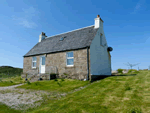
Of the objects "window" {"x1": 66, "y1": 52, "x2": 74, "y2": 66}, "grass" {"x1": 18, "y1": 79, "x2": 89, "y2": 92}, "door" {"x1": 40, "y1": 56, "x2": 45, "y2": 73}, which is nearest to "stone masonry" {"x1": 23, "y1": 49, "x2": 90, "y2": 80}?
→ "window" {"x1": 66, "y1": 52, "x2": 74, "y2": 66}

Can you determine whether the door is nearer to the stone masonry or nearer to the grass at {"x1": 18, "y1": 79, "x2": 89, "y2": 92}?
the stone masonry

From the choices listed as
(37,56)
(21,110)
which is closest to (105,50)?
(37,56)

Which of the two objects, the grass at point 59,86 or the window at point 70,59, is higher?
Result: the window at point 70,59

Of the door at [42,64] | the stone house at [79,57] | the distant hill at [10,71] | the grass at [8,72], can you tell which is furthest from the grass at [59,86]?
the distant hill at [10,71]

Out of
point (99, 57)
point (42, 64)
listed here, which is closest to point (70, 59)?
point (99, 57)

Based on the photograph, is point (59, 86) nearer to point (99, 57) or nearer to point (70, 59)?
point (70, 59)

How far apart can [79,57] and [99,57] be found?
128 inches

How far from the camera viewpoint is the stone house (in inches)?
502

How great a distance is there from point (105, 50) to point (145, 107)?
12875 mm

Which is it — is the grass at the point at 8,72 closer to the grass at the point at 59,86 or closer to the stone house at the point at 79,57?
the stone house at the point at 79,57

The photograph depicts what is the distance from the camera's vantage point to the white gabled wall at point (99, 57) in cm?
1314

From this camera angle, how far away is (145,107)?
4.75m

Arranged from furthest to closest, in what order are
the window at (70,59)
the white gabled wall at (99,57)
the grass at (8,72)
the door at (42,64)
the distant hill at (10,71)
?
the distant hill at (10,71)
the grass at (8,72)
the door at (42,64)
the window at (70,59)
the white gabled wall at (99,57)

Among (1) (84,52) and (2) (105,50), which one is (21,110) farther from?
(2) (105,50)
